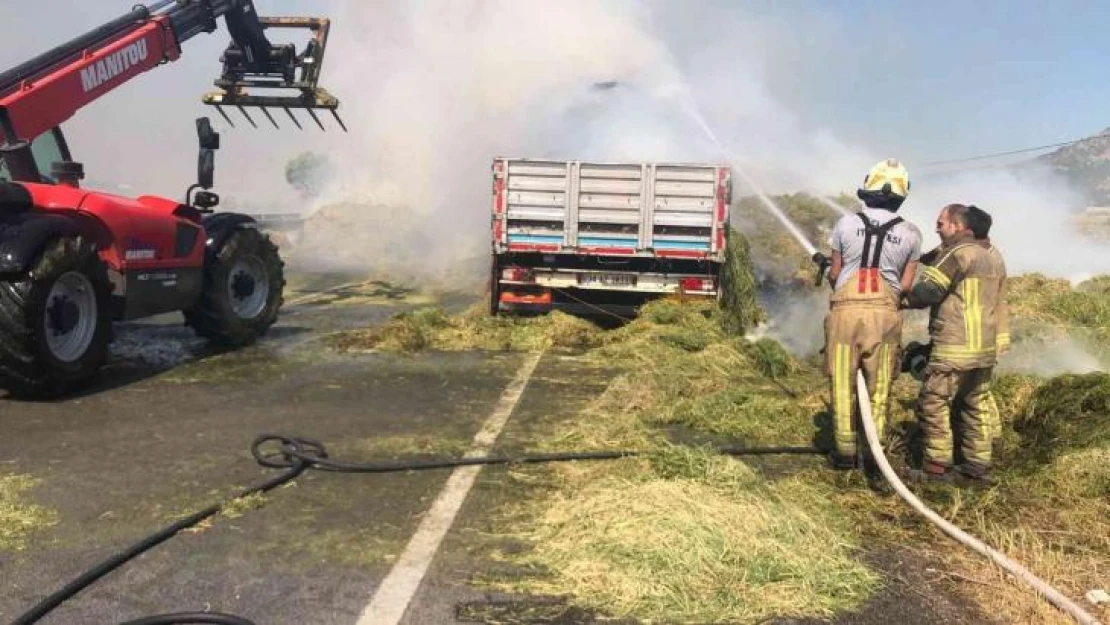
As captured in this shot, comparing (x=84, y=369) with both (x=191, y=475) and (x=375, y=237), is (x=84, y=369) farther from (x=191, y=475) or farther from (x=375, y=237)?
(x=375, y=237)

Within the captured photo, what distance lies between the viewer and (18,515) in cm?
455

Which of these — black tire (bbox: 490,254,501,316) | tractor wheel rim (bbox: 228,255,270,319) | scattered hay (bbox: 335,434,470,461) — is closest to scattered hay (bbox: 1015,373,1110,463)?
scattered hay (bbox: 335,434,470,461)

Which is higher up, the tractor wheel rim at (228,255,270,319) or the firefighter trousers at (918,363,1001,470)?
the tractor wheel rim at (228,255,270,319)

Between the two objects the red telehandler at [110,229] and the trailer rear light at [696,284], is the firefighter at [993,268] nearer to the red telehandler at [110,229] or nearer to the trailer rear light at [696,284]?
the trailer rear light at [696,284]

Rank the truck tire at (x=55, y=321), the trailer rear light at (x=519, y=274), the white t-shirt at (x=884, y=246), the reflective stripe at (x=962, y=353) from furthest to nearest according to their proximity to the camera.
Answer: the trailer rear light at (x=519, y=274), the truck tire at (x=55, y=321), the white t-shirt at (x=884, y=246), the reflective stripe at (x=962, y=353)

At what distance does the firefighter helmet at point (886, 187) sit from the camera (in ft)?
18.0

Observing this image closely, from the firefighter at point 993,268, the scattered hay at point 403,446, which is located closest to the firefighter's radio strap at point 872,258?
the firefighter at point 993,268

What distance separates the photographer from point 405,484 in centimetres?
518

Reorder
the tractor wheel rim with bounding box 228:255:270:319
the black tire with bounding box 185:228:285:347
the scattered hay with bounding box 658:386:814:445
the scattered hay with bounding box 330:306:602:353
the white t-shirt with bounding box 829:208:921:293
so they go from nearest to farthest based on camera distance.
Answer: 1. the white t-shirt with bounding box 829:208:921:293
2. the scattered hay with bounding box 658:386:814:445
3. the black tire with bounding box 185:228:285:347
4. the scattered hay with bounding box 330:306:602:353
5. the tractor wheel rim with bounding box 228:255:270:319

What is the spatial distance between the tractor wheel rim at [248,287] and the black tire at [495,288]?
9.70ft

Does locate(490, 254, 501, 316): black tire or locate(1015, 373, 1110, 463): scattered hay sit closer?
locate(1015, 373, 1110, 463): scattered hay

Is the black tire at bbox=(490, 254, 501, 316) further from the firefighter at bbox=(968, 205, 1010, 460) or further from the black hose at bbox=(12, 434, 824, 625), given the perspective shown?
the firefighter at bbox=(968, 205, 1010, 460)

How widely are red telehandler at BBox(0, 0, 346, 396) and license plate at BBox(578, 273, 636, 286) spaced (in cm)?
401

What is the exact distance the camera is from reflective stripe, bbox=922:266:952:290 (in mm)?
5406
